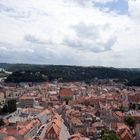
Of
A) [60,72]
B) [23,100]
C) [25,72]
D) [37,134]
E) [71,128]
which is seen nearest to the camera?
[37,134]

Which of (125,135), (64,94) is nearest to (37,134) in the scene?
(125,135)

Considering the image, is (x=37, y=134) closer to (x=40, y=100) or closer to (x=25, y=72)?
(x=40, y=100)

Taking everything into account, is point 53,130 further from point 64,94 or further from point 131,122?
point 64,94

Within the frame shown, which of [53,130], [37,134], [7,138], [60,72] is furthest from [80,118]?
[60,72]

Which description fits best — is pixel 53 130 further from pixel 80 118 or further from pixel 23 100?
pixel 23 100

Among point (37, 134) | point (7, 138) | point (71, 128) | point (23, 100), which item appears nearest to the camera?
point (7, 138)

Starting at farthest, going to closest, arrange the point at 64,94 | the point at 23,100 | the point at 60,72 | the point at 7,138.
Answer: the point at 60,72 < the point at 64,94 < the point at 23,100 < the point at 7,138

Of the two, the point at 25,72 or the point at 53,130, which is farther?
the point at 25,72

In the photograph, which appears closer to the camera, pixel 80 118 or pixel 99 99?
pixel 80 118

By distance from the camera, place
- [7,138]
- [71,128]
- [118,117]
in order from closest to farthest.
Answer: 1. [7,138]
2. [71,128]
3. [118,117]
